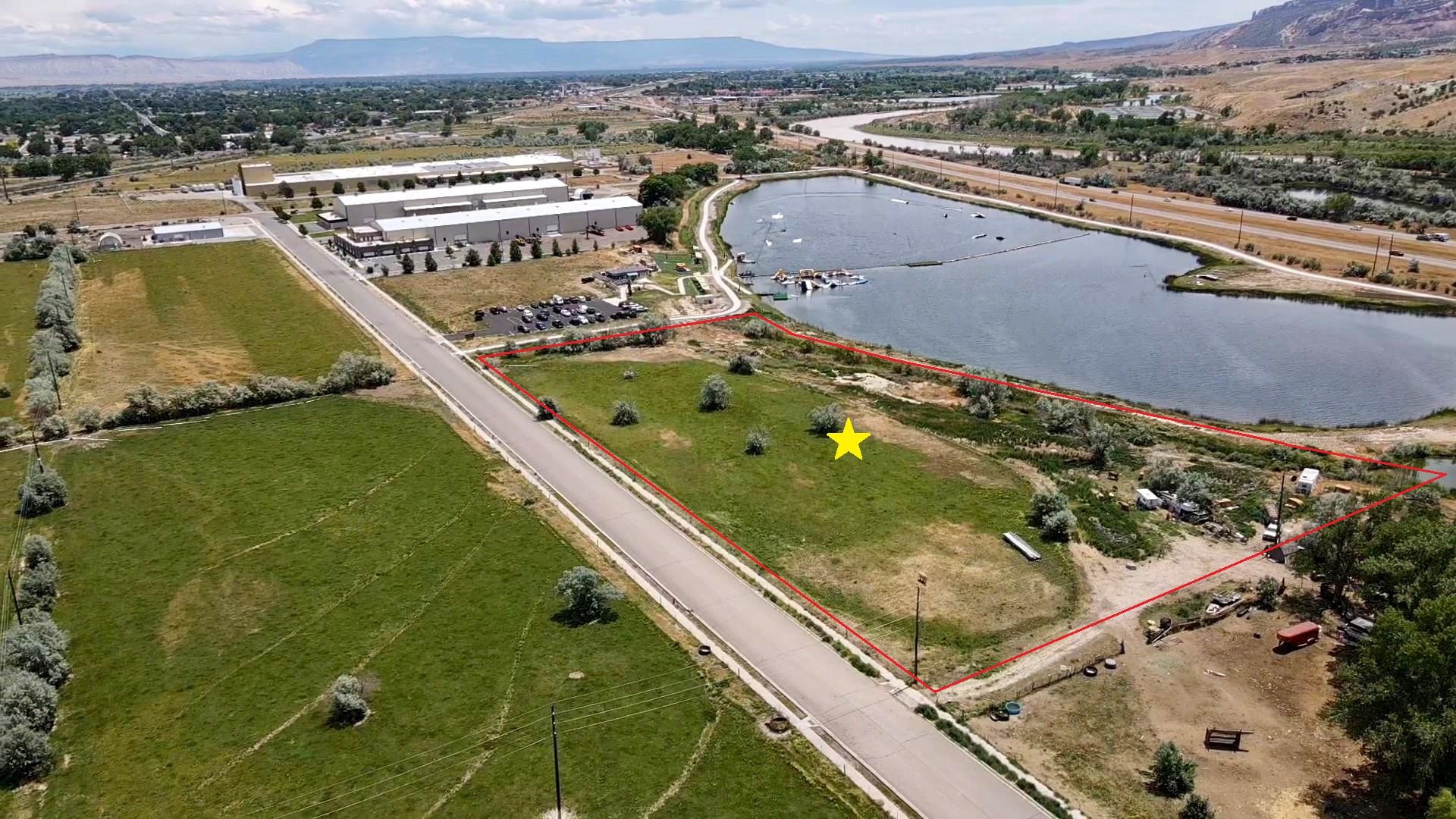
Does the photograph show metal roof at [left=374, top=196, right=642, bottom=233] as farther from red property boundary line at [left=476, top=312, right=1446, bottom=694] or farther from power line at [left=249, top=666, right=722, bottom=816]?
power line at [left=249, top=666, right=722, bottom=816]

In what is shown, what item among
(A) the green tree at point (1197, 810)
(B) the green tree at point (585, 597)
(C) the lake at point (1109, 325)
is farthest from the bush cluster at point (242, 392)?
(A) the green tree at point (1197, 810)

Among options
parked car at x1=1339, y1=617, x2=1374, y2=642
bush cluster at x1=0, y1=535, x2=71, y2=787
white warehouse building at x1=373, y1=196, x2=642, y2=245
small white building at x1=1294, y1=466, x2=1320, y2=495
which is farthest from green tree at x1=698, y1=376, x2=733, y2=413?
white warehouse building at x1=373, y1=196, x2=642, y2=245

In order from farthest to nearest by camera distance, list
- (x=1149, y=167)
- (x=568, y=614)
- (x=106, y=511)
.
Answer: (x=1149, y=167) → (x=106, y=511) → (x=568, y=614)

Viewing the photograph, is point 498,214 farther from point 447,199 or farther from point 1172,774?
point 1172,774

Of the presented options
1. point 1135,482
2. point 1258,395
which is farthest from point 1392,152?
point 1135,482

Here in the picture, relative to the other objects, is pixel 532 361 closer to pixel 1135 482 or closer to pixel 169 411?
pixel 169 411

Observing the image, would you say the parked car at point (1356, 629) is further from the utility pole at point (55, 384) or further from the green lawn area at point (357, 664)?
the utility pole at point (55, 384)

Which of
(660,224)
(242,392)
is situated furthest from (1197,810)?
(660,224)
